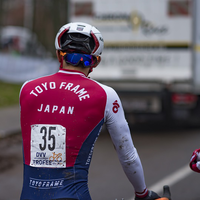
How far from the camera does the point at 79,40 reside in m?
2.60

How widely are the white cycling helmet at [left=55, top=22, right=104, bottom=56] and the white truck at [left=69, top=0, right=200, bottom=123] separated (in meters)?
7.46

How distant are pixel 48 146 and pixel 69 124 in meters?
0.16

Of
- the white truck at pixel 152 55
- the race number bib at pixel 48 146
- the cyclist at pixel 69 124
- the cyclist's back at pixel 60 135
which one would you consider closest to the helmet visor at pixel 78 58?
the cyclist at pixel 69 124

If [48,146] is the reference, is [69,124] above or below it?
above

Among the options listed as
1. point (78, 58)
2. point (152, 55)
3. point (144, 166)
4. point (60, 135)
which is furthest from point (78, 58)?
point (152, 55)

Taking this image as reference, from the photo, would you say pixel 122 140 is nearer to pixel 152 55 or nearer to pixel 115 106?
pixel 115 106

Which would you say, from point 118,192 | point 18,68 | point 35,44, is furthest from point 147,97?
point 35,44

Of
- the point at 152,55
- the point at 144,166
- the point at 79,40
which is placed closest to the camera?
the point at 79,40

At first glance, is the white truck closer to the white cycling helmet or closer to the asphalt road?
the asphalt road

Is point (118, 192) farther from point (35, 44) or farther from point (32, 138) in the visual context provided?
point (35, 44)

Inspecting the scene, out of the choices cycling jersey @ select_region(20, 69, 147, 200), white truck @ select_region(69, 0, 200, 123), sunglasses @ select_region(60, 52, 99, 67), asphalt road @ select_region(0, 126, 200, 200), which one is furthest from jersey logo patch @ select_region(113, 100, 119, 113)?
white truck @ select_region(69, 0, 200, 123)

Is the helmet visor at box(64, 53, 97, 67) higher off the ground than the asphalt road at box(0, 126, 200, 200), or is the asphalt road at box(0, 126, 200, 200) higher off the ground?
the helmet visor at box(64, 53, 97, 67)

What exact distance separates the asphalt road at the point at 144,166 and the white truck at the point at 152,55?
653 millimetres

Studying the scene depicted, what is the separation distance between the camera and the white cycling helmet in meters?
2.61
